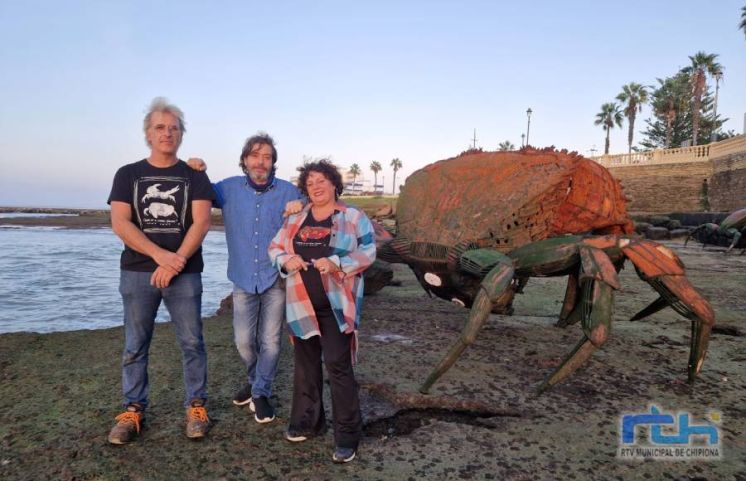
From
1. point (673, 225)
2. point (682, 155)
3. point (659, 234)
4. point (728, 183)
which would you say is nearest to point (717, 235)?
point (659, 234)

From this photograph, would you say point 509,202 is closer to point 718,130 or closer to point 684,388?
point 684,388

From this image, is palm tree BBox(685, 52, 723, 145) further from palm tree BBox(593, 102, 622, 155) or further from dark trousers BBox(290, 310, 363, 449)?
dark trousers BBox(290, 310, 363, 449)

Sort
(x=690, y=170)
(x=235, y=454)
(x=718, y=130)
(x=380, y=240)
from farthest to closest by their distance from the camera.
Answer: (x=718, y=130) < (x=690, y=170) < (x=380, y=240) < (x=235, y=454)

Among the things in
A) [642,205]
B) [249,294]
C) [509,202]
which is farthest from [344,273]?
[642,205]

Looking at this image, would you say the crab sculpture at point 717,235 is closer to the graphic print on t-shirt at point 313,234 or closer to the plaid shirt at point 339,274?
the plaid shirt at point 339,274

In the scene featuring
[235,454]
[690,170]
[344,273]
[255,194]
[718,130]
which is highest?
[718,130]

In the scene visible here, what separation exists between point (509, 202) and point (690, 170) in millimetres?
35359

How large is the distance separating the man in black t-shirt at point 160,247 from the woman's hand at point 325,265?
0.87m

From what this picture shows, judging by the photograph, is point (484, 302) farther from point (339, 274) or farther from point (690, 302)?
point (690, 302)

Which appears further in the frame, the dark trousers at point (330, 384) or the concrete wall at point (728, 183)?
the concrete wall at point (728, 183)

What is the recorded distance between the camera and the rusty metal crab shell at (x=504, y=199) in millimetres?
3338

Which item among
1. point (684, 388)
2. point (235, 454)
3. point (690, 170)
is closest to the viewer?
point (235, 454)

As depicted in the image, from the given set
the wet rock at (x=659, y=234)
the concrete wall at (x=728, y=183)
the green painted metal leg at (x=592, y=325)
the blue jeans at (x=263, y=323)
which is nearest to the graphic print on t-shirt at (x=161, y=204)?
the blue jeans at (x=263, y=323)

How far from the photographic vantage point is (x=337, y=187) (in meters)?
2.81
